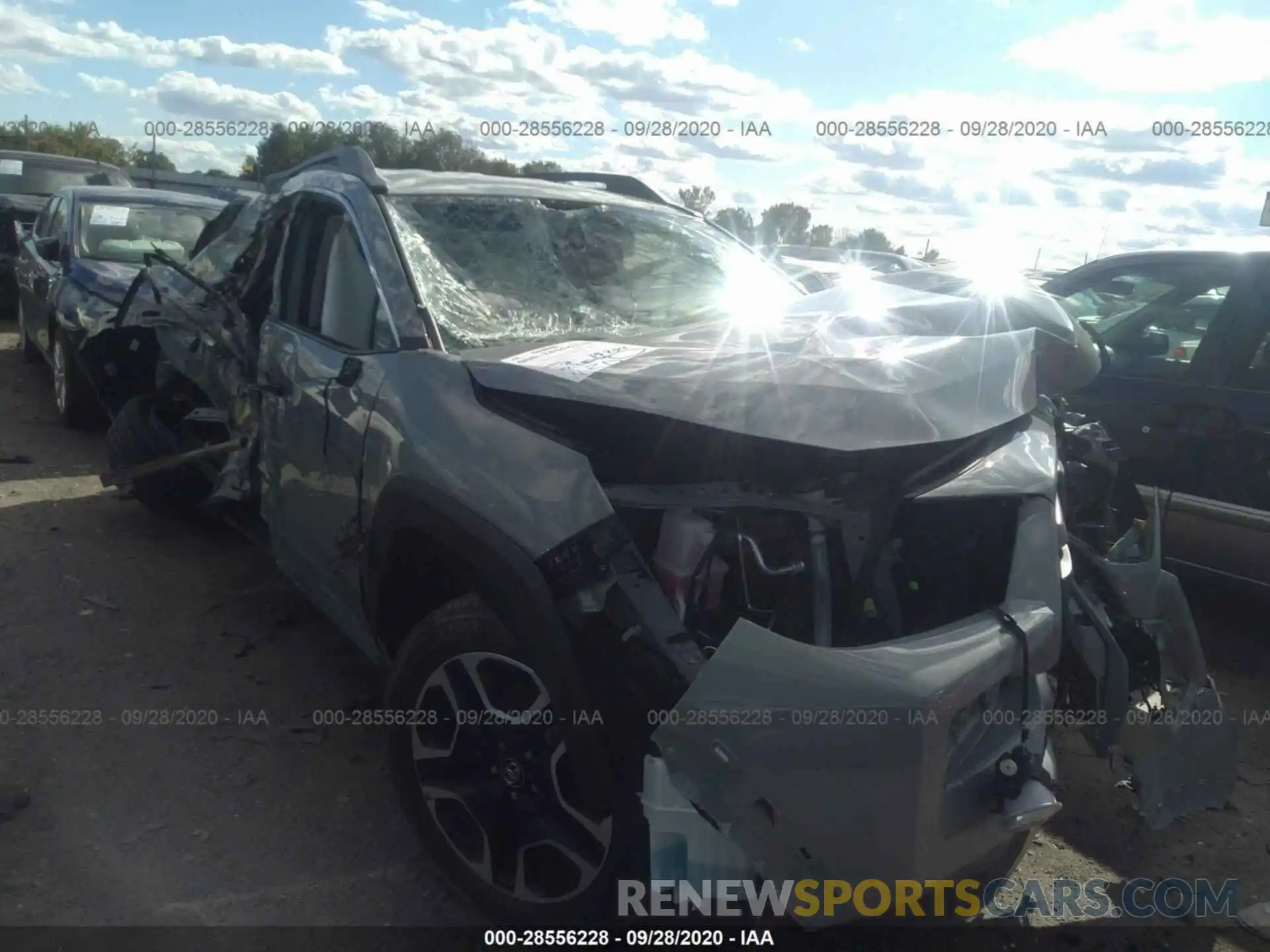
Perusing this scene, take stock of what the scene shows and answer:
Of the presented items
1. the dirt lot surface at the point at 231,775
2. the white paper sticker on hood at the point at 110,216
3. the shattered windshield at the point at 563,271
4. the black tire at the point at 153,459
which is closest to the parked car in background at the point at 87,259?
the white paper sticker on hood at the point at 110,216

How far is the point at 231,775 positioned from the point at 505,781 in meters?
1.34

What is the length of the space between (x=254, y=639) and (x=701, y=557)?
278 cm

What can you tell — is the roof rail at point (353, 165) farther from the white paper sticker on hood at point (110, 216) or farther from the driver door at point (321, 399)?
the white paper sticker on hood at point (110, 216)

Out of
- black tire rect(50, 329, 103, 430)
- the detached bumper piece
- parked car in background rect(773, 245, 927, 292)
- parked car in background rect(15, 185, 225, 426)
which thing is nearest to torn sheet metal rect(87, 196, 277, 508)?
parked car in background rect(15, 185, 225, 426)

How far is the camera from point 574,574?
2.22m

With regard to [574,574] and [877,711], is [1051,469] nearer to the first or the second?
[877,711]

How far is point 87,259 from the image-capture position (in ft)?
24.3

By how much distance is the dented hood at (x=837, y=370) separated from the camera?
7.95 feet

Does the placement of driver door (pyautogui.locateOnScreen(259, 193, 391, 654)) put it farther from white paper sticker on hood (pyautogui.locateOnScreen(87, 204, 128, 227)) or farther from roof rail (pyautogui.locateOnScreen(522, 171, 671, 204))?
white paper sticker on hood (pyautogui.locateOnScreen(87, 204, 128, 227))

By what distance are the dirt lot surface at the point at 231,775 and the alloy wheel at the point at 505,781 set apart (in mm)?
306

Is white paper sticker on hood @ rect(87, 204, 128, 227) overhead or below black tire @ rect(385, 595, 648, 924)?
overhead

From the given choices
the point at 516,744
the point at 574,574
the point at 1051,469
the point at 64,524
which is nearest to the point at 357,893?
the point at 516,744

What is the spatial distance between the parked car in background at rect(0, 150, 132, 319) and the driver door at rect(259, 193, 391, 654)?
34.3ft

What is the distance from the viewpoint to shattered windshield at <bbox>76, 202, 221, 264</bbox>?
7.68m
